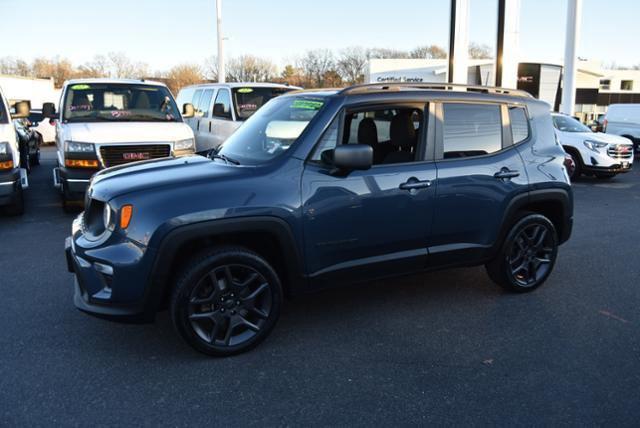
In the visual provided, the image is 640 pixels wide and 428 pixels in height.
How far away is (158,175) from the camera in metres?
3.74

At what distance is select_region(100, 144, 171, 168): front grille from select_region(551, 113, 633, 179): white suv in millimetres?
9588

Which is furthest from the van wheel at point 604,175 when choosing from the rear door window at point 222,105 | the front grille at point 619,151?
the rear door window at point 222,105

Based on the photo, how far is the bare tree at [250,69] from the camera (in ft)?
217

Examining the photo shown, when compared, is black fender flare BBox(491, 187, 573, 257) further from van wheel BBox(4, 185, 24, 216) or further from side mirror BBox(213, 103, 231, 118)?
van wheel BBox(4, 185, 24, 216)

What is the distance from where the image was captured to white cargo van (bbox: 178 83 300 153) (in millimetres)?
10094

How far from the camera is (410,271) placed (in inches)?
168

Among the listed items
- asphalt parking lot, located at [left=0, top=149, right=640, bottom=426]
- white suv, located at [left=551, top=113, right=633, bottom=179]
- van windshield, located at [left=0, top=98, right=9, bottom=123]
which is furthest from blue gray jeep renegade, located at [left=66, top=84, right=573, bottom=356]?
white suv, located at [left=551, top=113, right=633, bottom=179]

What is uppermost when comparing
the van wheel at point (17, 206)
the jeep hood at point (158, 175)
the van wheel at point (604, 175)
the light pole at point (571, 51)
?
the light pole at point (571, 51)

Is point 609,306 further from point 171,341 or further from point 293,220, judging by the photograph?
point 171,341

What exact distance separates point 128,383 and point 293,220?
4.81 feet

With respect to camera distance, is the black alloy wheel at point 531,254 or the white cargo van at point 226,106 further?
the white cargo van at point 226,106

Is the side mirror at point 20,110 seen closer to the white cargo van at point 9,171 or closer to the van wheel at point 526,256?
the white cargo van at point 9,171

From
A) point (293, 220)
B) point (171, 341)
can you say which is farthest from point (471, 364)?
point (171, 341)

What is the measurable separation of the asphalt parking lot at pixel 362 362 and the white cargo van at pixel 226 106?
17.8ft
